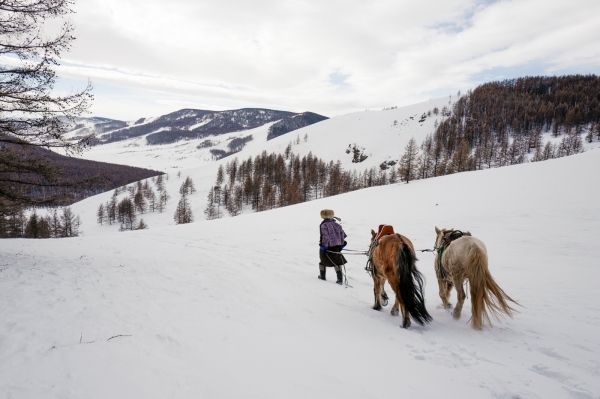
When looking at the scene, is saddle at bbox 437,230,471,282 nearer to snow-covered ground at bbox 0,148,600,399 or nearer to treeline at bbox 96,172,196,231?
snow-covered ground at bbox 0,148,600,399

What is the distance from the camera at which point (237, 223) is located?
2589 cm

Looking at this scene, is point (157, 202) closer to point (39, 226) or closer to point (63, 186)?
point (39, 226)

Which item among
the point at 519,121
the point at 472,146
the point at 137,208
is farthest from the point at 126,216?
the point at 519,121

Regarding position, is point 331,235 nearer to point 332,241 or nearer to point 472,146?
point 332,241

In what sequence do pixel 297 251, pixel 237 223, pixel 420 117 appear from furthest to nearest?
pixel 420 117, pixel 237 223, pixel 297 251

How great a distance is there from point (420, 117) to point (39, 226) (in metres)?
169

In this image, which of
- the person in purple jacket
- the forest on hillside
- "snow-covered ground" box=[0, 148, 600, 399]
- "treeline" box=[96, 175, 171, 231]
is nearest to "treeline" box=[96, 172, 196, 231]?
"treeline" box=[96, 175, 171, 231]

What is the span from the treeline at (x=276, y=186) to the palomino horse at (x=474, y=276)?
65.5 meters

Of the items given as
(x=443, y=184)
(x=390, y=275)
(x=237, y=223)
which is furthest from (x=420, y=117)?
(x=390, y=275)

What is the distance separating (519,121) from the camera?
112500 millimetres

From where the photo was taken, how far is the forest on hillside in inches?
3105

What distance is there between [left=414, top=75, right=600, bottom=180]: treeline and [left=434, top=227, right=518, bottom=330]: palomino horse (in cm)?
7085

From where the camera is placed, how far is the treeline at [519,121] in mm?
86875

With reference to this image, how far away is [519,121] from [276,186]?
366 feet
